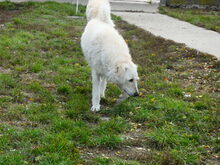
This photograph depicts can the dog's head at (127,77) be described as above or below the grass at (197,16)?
below

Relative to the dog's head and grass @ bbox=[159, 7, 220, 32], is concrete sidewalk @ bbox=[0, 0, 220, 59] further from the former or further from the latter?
the dog's head

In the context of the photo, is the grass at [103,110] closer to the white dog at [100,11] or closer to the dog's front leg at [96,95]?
the dog's front leg at [96,95]

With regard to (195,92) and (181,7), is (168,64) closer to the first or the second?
(195,92)

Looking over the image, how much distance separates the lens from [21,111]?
6270 mm

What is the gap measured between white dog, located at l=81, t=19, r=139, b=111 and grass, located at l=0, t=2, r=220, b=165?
0.38 metres

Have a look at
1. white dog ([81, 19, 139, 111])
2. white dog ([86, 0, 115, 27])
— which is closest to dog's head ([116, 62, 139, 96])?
white dog ([81, 19, 139, 111])

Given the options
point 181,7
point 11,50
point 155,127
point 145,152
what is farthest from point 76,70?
point 181,7

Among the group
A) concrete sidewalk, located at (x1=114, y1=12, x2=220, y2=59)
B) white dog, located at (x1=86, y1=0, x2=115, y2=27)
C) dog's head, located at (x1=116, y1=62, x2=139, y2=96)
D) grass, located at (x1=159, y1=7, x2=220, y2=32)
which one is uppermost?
white dog, located at (x1=86, y1=0, x2=115, y2=27)

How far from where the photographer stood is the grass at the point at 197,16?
15.3 m

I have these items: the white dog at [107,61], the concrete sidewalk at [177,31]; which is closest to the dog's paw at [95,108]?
the white dog at [107,61]

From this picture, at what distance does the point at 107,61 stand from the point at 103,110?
847mm

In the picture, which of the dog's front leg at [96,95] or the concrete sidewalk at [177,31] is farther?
the concrete sidewalk at [177,31]

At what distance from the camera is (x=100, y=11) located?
7840 millimetres

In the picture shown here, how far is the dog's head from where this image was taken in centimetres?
626
